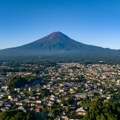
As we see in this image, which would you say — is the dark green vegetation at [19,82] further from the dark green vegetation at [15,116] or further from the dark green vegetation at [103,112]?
the dark green vegetation at [15,116]

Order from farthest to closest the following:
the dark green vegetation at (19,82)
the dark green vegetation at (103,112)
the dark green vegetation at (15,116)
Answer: the dark green vegetation at (19,82)
the dark green vegetation at (103,112)
the dark green vegetation at (15,116)

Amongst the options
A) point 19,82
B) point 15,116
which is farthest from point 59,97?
point 15,116

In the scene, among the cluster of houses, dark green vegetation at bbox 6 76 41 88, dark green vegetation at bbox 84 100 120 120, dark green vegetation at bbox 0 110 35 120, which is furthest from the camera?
dark green vegetation at bbox 6 76 41 88

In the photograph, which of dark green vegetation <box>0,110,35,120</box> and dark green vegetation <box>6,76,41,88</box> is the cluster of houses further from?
dark green vegetation <box>0,110,35,120</box>

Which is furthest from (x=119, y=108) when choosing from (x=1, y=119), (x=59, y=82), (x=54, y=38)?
(x=54, y=38)

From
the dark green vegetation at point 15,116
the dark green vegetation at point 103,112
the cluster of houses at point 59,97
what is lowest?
the cluster of houses at point 59,97

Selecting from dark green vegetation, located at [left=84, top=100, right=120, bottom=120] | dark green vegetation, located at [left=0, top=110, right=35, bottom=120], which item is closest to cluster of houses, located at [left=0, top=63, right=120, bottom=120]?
dark green vegetation, located at [left=84, top=100, right=120, bottom=120]

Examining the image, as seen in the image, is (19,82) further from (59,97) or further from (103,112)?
(103,112)

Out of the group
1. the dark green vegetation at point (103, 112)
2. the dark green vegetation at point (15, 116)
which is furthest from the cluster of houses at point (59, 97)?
the dark green vegetation at point (15, 116)

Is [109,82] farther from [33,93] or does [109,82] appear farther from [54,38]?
[54,38]
